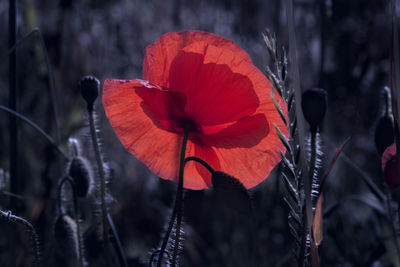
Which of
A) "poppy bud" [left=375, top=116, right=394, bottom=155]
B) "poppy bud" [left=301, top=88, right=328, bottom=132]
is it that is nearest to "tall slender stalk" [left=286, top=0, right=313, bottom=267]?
"poppy bud" [left=301, top=88, right=328, bottom=132]

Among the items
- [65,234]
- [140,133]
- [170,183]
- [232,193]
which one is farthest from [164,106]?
[170,183]

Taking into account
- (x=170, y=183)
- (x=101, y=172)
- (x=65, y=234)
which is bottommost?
(x=170, y=183)

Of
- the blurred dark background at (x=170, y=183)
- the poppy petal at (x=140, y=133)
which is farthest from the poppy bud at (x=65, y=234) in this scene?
the poppy petal at (x=140, y=133)

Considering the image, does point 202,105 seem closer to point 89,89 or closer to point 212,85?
point 212,85

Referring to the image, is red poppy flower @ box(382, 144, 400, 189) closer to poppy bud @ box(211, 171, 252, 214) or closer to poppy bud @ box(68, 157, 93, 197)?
poppy bud @ box(211, 171, 252, 214)

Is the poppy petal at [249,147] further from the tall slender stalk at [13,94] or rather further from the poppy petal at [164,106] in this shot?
the tall slender stalk at [13,94]
